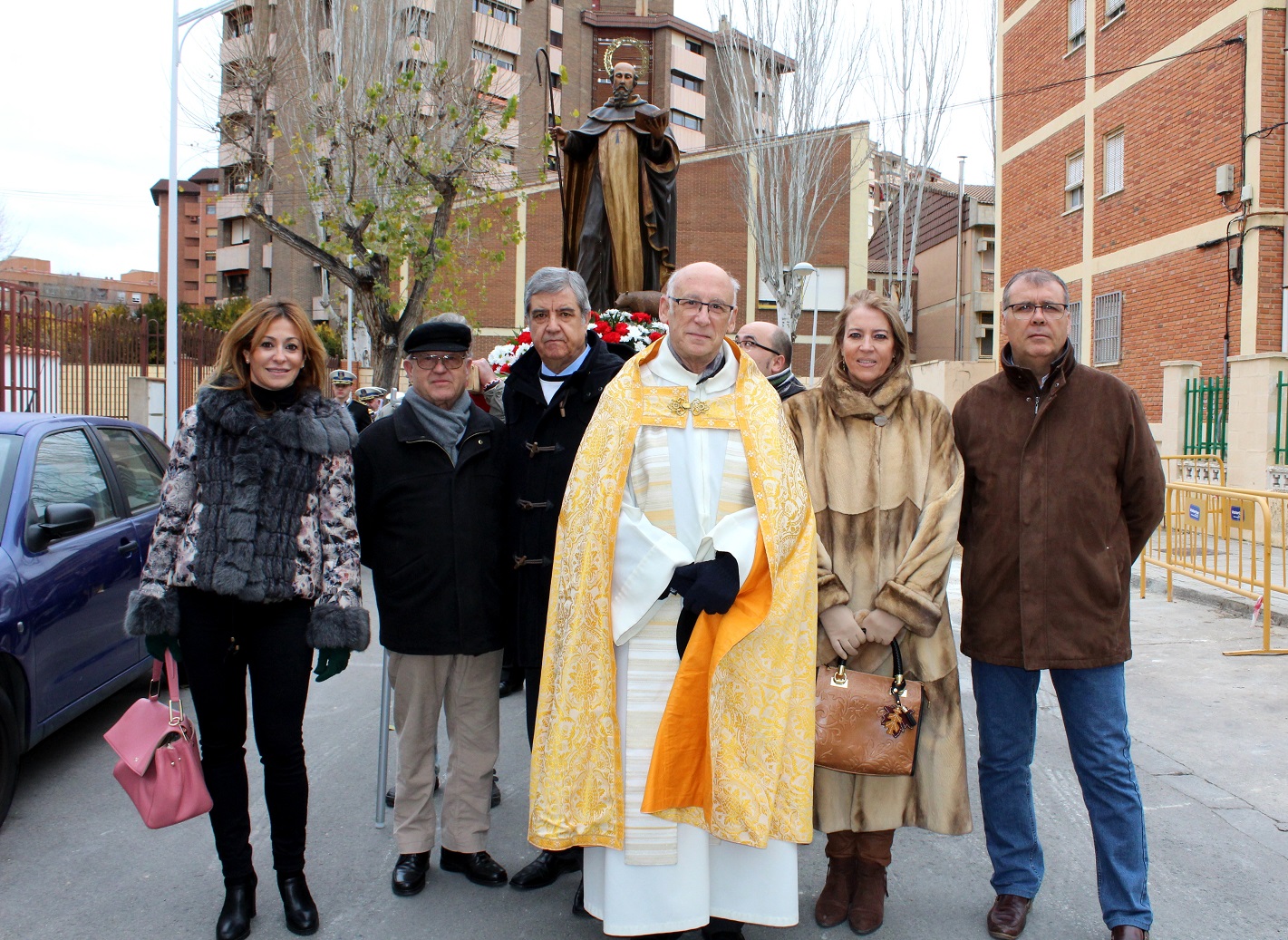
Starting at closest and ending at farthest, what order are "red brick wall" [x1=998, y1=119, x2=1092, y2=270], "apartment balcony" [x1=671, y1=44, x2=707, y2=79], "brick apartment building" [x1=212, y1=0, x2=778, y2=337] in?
"red brick wall" [x1=998, y1=119, x2=1092, y2=270] → "brick apartment building" [x1=212, y1=0, x2=778, y2=337] → "apartment balcony" [x1=671, y1=44, x2=707, y2=79]

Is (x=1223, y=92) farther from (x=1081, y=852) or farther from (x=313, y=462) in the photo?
(x=313, y=462)

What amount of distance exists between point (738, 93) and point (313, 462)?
83.5 ft

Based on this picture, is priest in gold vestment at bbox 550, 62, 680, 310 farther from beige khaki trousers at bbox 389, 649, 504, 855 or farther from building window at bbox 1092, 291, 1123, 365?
building window at bbox 1092, 291, 1123, 365

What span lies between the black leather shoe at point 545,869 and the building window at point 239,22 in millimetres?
19498

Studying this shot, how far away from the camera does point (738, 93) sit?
2634 cm

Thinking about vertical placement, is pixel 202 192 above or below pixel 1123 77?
above

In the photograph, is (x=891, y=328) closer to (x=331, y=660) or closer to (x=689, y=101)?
(x=331, y=660)

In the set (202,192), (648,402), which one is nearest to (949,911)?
(648,402)

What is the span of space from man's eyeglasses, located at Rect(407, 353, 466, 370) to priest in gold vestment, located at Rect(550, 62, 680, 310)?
2.78 metres

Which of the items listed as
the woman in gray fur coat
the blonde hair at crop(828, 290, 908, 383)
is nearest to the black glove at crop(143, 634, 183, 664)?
the woman in gray fur coat

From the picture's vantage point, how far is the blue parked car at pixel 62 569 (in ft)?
13.0

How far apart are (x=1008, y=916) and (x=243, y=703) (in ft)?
8.32

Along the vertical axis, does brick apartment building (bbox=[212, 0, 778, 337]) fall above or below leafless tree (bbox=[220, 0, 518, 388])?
above

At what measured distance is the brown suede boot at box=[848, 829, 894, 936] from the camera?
318 centimetres
